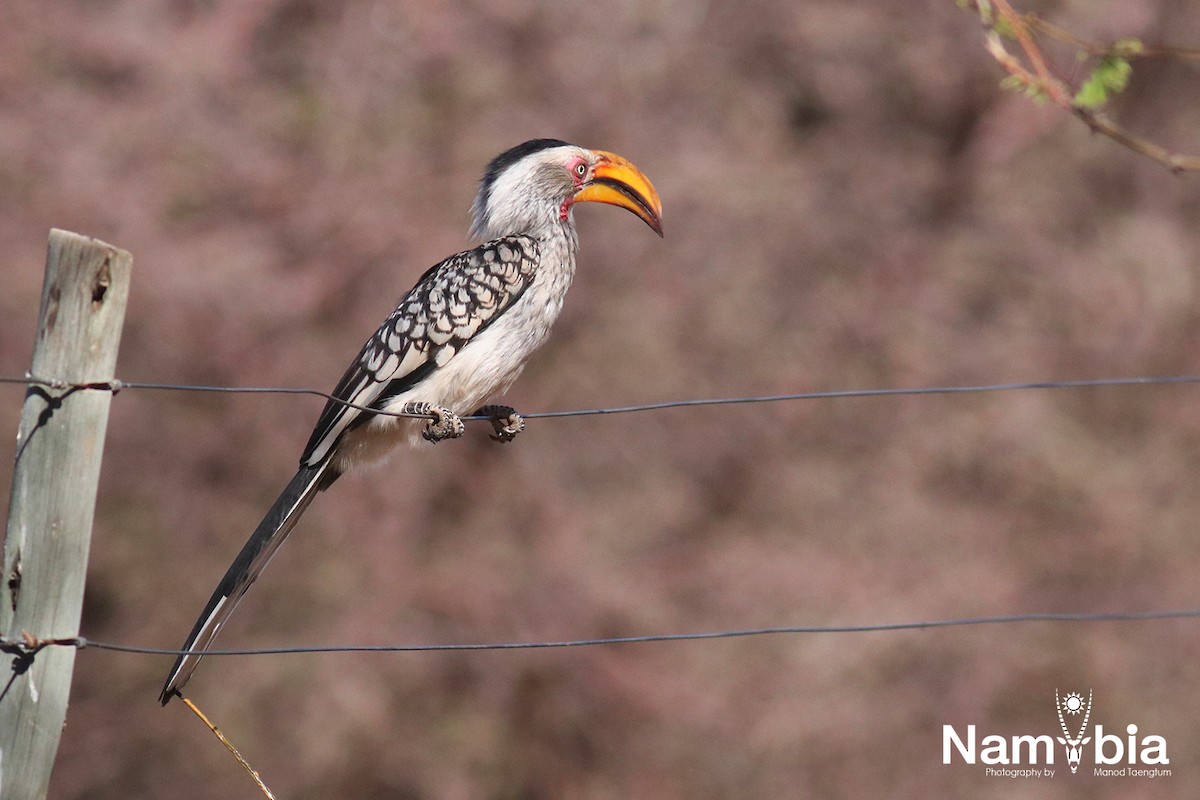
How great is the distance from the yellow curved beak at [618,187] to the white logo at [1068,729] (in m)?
6.58

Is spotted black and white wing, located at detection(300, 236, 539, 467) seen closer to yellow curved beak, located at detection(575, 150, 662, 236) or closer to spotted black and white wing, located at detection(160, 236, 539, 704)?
spotted black and white wing, located at detection(160, 236, 539, 704)

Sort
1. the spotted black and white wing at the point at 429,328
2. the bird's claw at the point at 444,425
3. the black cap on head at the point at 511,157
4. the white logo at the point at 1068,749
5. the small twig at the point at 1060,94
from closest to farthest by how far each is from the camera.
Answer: the small twig at the point at 1060,94 → the bird's claw at the point at 444,425 → the spotted black and white wing at the point at 429,328 → the black cap on head at the point at 511,157 → the white logo at the point at 1068,749

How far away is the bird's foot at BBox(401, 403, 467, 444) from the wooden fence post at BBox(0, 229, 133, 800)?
1165 mm

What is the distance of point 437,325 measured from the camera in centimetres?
390

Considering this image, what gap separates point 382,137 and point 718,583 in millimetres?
3966

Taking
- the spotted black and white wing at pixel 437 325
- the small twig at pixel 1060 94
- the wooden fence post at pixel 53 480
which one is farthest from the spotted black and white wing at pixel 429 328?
the small twig at pixel 1060 94

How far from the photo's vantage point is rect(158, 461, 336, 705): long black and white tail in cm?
288

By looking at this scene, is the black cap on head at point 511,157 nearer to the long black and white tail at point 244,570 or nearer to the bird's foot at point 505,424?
the bird's foot at point 505,424

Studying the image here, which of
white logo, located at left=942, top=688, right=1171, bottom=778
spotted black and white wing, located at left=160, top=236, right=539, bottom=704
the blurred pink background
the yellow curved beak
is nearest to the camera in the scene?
spotted black and white wing, located at left=160, top=236, right=539, bottom=704

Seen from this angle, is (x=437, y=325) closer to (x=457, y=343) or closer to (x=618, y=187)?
(x=457, y=343)

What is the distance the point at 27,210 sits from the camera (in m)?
8.30

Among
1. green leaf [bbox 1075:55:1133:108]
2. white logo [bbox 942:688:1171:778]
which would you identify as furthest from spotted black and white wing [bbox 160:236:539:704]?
white logo [bbox 942:688:1171:778]

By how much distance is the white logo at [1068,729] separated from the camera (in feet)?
30.9

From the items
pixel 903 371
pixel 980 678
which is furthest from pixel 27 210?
pixel 980 678
